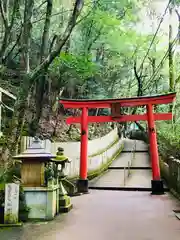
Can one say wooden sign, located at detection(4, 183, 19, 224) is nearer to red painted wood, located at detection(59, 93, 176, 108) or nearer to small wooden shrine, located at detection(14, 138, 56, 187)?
small wooden shrine, located at detection(14, 138, 56, 187)

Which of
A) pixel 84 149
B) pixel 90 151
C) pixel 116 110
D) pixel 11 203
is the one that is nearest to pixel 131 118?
pixel 116 110

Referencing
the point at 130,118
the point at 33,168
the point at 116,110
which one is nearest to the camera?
the point at 33,168

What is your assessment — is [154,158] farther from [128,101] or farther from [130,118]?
[128,101]

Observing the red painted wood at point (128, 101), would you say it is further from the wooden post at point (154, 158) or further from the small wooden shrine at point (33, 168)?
the small wooden shrine at point (33, 168)

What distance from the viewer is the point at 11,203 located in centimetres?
581

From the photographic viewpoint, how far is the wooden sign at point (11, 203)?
5.77 m

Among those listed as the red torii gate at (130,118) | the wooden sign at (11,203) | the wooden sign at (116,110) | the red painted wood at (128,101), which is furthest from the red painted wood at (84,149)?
the wooden sign at (11,203)

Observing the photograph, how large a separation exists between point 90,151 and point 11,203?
7.94 m

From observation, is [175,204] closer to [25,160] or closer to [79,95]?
[25,160]

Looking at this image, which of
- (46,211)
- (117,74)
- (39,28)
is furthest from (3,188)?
(117,74)

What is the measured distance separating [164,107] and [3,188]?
17.4 meters

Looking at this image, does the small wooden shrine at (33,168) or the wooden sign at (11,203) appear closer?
the wooden sign at (11,203)

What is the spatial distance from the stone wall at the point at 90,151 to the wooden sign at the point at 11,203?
11.6 feet

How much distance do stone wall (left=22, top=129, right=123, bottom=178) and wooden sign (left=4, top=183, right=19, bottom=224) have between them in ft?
11.6
